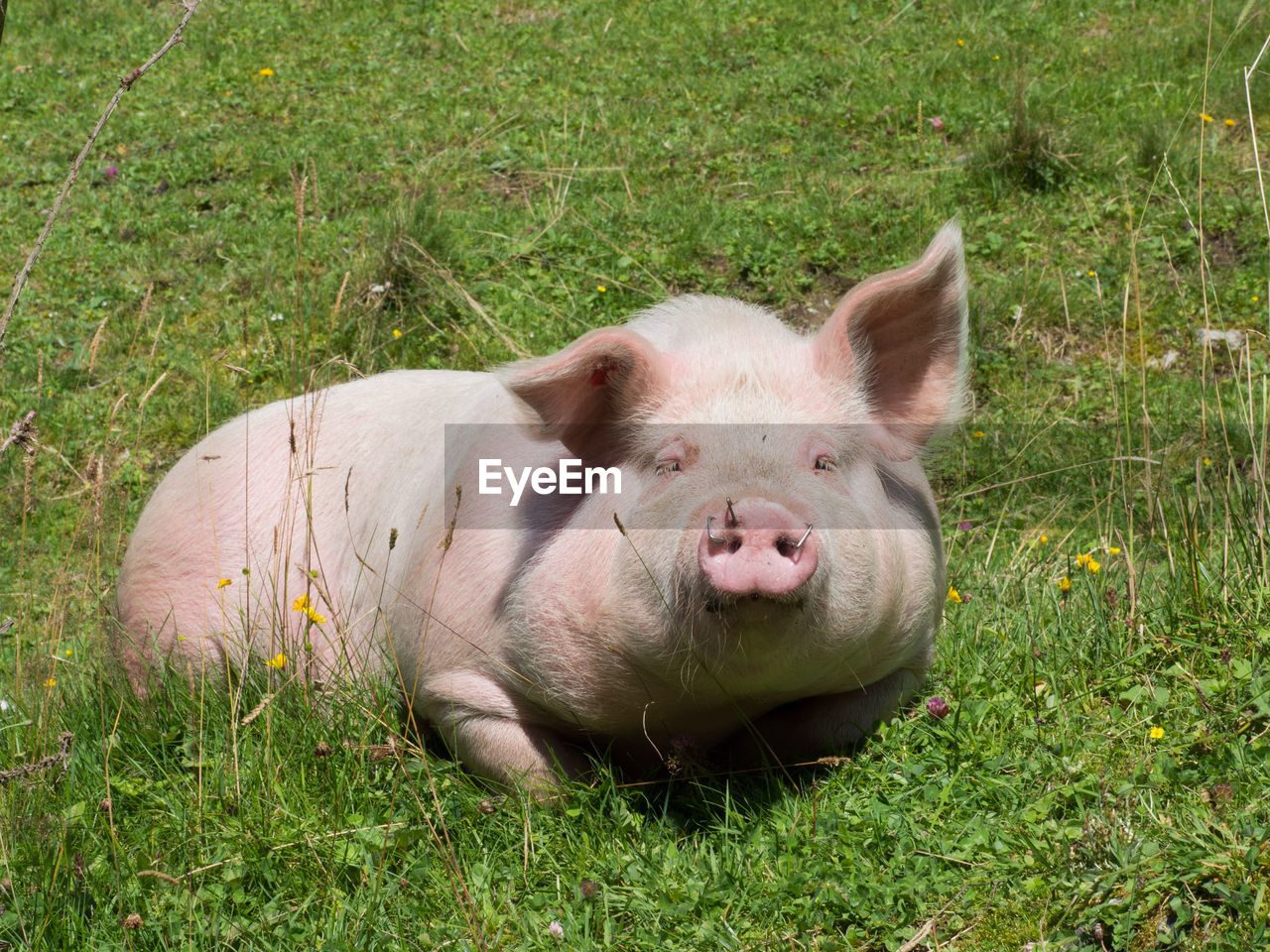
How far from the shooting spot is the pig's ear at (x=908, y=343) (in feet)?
10.3

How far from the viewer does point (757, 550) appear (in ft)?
8.27

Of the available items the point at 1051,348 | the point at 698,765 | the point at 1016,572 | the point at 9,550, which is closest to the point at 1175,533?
the point at 1016,572

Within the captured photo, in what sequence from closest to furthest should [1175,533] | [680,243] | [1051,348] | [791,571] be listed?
[791,571]
[1175,533]
[1051,348]
[680,243]

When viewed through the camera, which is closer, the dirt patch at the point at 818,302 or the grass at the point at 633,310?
the grass at the point at 633,310

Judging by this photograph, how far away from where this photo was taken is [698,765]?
3.27 metres

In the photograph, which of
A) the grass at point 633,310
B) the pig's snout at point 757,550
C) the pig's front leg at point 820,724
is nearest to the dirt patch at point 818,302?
the grass at point 633,310

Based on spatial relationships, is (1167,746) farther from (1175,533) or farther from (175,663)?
(175,663)

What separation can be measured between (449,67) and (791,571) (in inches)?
293

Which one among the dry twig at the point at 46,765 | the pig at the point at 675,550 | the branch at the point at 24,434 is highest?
the branch at the point at 24,434

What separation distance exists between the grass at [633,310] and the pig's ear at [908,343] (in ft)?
2.36

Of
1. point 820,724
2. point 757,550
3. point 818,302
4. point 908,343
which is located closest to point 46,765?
point 757,550

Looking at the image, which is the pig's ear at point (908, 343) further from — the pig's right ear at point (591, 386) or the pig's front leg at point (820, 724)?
the pig's front leg at point (820, 724)

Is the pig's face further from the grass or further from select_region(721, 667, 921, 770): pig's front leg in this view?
the grass

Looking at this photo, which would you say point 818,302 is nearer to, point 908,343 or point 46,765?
point 908,343
